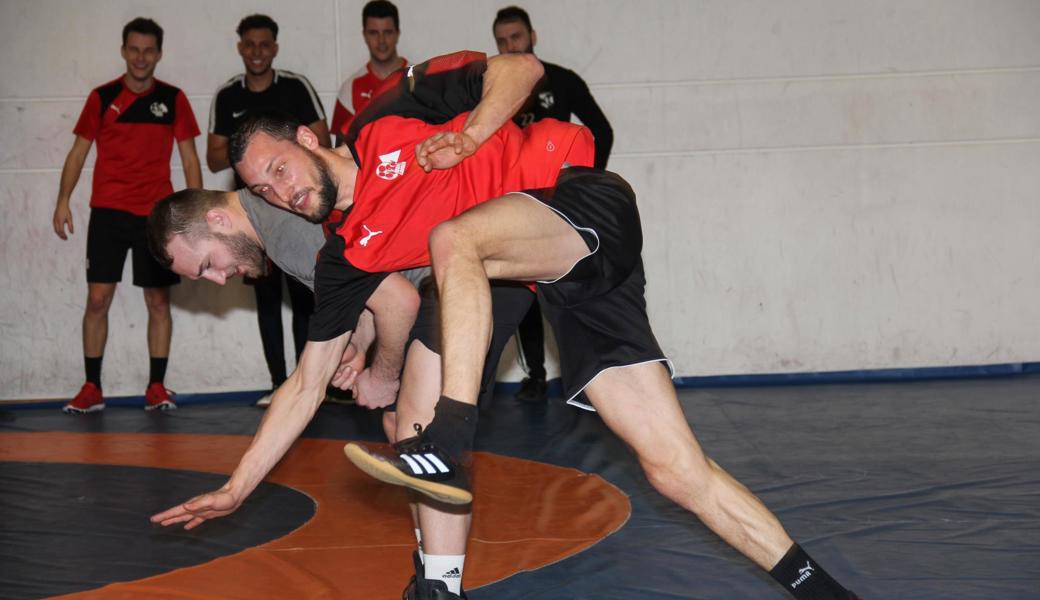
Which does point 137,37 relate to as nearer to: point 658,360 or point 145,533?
point 145,533

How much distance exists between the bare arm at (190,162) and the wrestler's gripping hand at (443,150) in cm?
436

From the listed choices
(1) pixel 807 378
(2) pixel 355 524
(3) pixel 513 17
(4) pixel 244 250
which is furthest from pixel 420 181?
(1) pixel 807 378

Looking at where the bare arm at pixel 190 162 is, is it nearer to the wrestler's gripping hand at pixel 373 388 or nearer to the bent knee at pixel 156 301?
the bent knee at pixel 156 301

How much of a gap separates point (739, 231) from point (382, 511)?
12.8ft

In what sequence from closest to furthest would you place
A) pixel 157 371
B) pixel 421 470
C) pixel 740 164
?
pixel 421 470
pixel 157 371
pixel 740 164

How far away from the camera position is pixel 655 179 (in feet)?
23.3

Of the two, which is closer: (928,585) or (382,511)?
(928,585)

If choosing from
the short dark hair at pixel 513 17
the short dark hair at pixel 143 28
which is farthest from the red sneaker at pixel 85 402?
the short dark hair at pixel 513 17

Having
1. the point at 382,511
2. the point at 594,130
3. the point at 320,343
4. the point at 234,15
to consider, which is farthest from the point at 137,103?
the point at 320,343

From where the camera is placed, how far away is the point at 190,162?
6547 mm

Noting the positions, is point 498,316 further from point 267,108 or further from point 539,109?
point 267,108

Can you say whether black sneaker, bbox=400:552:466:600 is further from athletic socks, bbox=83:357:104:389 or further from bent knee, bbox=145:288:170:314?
athletic socks, bbox=83:357:104:389

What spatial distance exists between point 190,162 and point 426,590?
4.39 m

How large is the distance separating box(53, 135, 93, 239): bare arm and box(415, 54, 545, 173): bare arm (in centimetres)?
452
